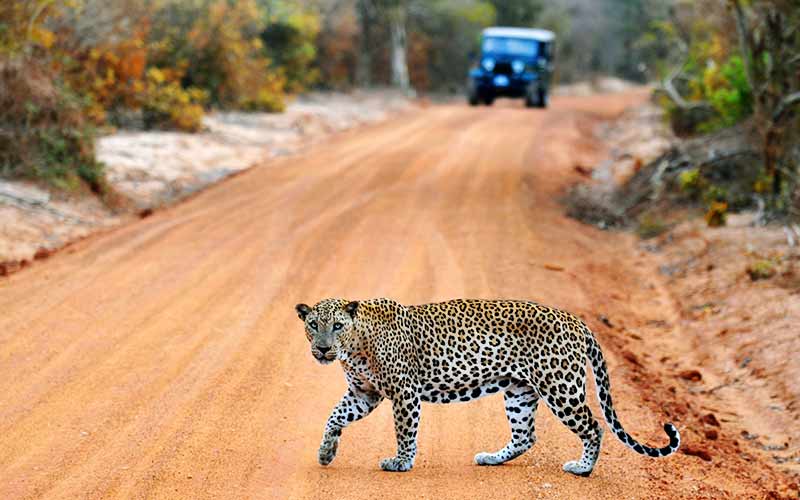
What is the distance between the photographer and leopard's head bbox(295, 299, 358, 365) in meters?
6.70

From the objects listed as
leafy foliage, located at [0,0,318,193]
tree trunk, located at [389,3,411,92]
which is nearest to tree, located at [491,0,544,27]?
tree trunk, located at [389,3,411,92]

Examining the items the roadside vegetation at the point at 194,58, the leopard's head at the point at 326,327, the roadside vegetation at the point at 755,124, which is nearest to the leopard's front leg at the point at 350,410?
the leopard's head at the point at 326,327

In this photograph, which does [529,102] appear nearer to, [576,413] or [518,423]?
[518,423]

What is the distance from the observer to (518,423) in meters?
7.62

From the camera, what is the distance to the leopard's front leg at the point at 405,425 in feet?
23.5

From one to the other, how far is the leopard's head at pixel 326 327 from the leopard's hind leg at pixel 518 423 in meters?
1.44

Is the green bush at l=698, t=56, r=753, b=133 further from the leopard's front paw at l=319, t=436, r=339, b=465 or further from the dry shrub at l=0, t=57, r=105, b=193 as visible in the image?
the leopard's front paw at l=319, t=436, r=339, b=465

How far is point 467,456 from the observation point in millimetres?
8031

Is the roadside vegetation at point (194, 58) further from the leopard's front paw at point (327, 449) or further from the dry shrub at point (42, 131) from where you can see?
the leopard's front paw at point (327, 449)

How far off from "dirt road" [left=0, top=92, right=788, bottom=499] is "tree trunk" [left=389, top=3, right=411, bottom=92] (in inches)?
1004

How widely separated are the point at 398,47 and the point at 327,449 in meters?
40.3

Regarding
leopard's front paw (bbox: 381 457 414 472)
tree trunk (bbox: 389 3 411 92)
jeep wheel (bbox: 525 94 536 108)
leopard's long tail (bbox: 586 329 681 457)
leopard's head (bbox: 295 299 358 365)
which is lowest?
jeep wheel (bbox: 525 94 536 108)

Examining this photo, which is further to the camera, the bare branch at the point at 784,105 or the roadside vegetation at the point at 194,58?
the roadside vegetation at the point at 194,58

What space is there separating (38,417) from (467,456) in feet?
11.7
